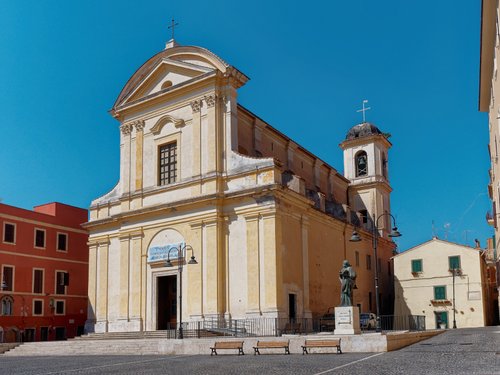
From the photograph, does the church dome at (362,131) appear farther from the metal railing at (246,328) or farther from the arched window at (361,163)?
the metal railing at (246,328)

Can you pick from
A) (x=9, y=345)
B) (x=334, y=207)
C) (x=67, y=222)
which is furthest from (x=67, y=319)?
(x=334, y=207)

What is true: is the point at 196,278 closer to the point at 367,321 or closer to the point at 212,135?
the point at 212,135

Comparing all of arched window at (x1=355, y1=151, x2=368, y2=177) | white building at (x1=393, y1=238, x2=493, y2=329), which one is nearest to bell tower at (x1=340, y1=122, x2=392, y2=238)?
arched window at (x1=355, y1=151, x2=368, y2=177)

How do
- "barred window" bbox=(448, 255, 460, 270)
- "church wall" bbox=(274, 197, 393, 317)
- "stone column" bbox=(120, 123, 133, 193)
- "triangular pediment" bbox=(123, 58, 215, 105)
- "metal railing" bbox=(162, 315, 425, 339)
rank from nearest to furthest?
"metal railing" bbox=(162, 315, 425, 339) → "church wall" bbox=(274, 197, 393, 317) → "triangular pediment" bbox=(123, 58, 215, 105) → "stone column" bbox=(120, 123, 133, 193) → "barred window" bbox=(448, 255, 460, 270)

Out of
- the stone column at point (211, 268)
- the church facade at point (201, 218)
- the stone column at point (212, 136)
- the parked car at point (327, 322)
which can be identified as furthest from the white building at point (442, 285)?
the stone column at point (212, 136)

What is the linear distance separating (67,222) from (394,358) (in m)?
28.3

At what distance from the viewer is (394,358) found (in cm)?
1602

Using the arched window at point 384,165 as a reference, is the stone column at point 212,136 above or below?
below

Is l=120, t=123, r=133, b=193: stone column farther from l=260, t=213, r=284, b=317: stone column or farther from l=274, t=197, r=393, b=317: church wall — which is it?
l=274, t=197, r=393, b=317: church wall

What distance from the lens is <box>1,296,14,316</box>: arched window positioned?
3399 cm

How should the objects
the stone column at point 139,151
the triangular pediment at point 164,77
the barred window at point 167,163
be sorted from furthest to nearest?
the stone column at point 139,151
the barred window at point 167,163
the triangular pediment at point 164,77

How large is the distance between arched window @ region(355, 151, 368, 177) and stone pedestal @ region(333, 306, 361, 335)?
2571 centimetres

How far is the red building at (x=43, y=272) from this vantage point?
3469cm

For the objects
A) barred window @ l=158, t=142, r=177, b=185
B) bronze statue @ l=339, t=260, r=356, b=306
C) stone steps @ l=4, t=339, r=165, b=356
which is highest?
barred window @ l=158, t=142, r=177, b=185
